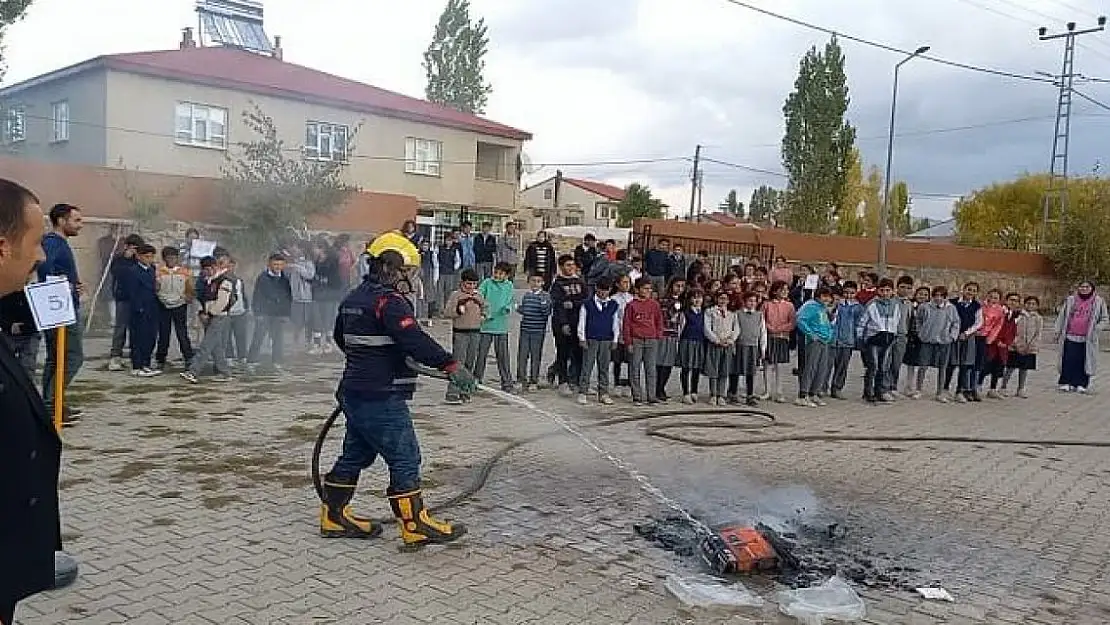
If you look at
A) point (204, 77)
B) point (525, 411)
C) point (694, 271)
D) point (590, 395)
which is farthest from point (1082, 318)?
point (204, 77)

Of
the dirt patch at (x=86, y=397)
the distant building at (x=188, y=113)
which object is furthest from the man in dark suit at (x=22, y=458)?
the distant building at (x=188, y=113)

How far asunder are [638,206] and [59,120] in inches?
1241

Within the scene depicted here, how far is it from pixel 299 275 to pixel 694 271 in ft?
19.2

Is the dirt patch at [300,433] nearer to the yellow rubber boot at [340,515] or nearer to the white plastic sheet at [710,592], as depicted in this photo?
the yellow rubber boot at [340,515]

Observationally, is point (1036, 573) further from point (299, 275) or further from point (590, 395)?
point (299, 275)

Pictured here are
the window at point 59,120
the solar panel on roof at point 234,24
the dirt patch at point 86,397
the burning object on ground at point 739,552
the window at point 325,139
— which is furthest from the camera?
the solar panel on roof at point 234,24

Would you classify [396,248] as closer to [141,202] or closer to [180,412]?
[180,412]

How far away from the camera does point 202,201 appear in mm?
18641

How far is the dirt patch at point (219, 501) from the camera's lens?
624 cm

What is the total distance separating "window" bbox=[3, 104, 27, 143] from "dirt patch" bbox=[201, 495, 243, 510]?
2843 cm

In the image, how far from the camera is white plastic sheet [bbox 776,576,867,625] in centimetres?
478

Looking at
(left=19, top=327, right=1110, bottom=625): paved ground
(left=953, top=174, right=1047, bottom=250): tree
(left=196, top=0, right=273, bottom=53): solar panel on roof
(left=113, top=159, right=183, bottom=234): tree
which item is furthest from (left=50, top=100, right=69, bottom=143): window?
(left=953, top=174, right=1047, bottom=250): tree

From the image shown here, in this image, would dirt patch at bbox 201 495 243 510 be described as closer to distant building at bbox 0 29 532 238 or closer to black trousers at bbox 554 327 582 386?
black trousers at bbox 554 327 582 386

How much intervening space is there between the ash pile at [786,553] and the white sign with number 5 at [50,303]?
453 cm
